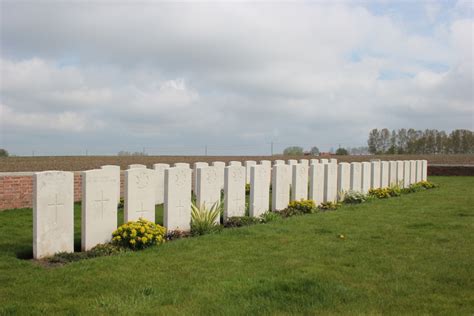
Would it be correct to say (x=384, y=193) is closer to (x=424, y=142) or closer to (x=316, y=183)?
(x=316, y=183)

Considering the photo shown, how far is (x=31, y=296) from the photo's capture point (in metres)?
5.21

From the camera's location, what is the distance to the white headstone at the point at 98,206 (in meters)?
7.57

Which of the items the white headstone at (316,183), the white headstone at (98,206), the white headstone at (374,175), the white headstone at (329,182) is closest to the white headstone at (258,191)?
the white headstone at (316,183)

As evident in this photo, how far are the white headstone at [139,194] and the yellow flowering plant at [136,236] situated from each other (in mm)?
462

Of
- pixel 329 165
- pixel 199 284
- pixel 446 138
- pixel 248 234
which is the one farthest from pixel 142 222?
pixel 446 138

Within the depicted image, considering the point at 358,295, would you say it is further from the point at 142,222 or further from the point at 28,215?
the point at 28,215

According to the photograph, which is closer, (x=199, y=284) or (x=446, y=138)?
(x=199, y=284)

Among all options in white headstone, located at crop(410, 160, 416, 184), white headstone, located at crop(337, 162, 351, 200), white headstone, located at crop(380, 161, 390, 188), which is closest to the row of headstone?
white headstone, located at crop(337, 162, 351, 200)

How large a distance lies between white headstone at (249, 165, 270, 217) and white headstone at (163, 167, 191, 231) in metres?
2.26

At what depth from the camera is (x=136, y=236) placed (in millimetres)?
7602

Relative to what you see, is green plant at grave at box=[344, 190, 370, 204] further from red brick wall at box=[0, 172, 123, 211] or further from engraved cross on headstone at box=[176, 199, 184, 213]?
red brick wall at box=[0, 172, 123, 211]

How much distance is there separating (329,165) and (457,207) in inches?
144

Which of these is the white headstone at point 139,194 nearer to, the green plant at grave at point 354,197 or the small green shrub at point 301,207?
the small green shrub at point 301,207

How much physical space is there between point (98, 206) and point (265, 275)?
3219 mm
